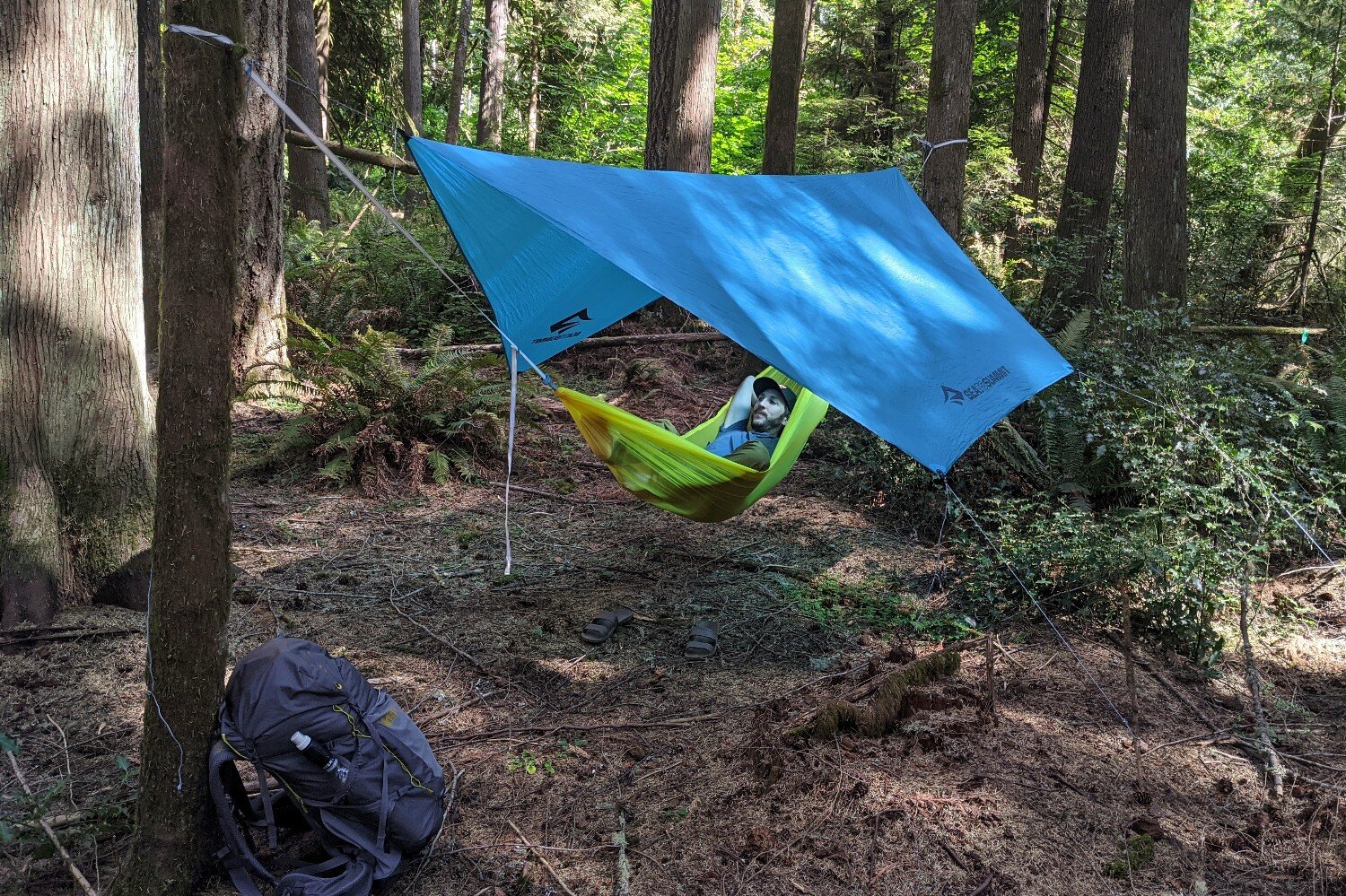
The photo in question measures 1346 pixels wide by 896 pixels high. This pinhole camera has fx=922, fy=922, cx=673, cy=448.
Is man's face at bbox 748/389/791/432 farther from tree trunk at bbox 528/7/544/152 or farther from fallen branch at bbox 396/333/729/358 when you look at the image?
tree trunk at bbox 528/7/544/152

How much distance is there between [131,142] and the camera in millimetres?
3045

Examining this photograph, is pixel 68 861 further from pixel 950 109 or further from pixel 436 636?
pixel 950 109

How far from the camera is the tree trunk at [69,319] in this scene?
280cm

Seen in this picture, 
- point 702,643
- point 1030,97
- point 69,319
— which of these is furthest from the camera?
point 1030,97

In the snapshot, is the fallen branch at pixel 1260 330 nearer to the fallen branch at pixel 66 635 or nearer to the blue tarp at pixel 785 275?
the blue tarp at pixel 785 275

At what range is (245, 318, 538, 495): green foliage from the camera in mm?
4555

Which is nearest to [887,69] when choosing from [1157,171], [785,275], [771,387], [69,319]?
[1157,171]

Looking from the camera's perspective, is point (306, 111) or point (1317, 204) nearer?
point (1317, 204)

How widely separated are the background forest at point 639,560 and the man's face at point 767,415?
0.56 m

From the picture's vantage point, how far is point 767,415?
4.05 meters

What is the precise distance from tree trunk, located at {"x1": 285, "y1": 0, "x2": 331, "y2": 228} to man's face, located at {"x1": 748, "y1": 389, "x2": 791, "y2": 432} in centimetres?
459

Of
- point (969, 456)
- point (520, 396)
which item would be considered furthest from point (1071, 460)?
point (520, 396)

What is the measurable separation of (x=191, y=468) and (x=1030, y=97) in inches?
342

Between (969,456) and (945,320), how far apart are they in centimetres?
113
